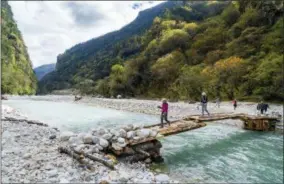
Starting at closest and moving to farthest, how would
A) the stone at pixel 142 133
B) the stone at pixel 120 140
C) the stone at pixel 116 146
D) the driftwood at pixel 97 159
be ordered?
the driftwood at pixel 97 159
the stone at pixel 116 146
the stone at pixel 120 140
the stone at pixel 142 133

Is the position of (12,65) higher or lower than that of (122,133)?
higher

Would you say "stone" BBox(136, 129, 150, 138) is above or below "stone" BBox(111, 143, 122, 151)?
above

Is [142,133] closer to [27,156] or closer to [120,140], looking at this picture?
[120,140]

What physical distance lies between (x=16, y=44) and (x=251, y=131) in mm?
132814

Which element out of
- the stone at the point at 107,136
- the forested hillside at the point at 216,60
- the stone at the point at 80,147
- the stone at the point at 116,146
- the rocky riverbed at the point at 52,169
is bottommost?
the rocky riverbed at the point at 52,169

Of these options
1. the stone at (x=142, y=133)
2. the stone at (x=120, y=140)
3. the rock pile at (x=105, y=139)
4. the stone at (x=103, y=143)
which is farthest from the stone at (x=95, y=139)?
the stone at (x=142, y=133)

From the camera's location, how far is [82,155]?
481 inches

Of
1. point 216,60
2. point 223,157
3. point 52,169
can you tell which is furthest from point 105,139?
point 216,60

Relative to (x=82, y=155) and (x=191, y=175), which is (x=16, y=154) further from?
(x=191, y=175)

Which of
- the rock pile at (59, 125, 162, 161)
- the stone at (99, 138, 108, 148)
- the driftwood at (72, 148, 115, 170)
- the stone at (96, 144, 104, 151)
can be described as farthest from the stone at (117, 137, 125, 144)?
the driftwood at (72, 148, 115, 170)

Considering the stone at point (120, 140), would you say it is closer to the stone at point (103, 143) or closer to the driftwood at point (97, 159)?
the stone at point (103, 143)

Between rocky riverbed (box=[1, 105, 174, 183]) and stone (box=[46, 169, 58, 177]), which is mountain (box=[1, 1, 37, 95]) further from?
stone (box=[46, 169, 58, 177])

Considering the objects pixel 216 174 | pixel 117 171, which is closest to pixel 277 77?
Answer: pixel 216 174

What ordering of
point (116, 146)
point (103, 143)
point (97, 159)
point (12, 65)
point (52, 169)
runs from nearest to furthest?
point (52, 169) < point (97, 159) < point (103, 143) < point (116, 146) < point (12, 65)
